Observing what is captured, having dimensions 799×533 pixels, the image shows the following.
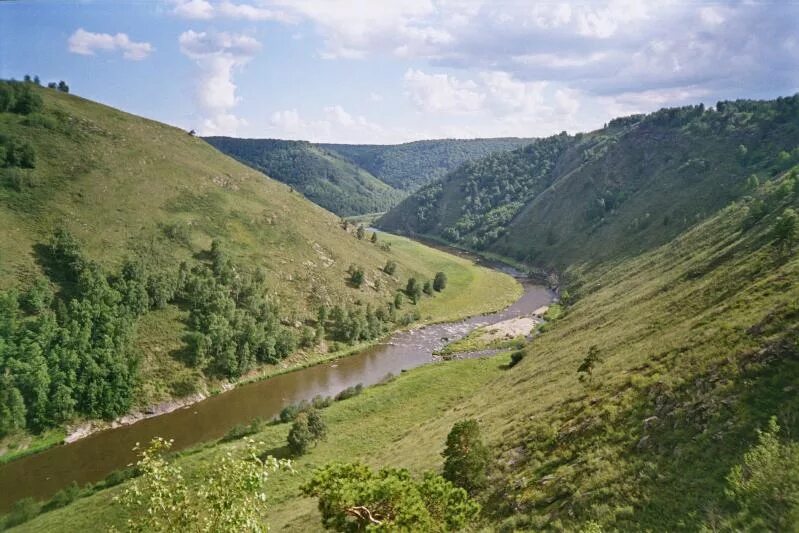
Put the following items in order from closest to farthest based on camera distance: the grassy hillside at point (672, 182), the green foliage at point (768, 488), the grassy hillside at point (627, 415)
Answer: the green foliage at point (768, 488) < the grassy hillside at point (627, 415) < the grassy hillside at point (672, 182)

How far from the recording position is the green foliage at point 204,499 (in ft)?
47.0

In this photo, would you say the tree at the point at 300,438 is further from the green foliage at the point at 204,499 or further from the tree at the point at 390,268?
the tree at the point at 390,268

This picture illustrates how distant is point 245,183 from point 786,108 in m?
189

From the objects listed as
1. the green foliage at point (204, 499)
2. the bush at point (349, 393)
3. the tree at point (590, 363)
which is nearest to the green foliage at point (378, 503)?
the green foliage at point (204, 499)

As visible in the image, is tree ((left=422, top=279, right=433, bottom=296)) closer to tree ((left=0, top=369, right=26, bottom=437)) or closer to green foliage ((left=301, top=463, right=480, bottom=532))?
tree ((left=0, top=369, right=26, bottom=437))

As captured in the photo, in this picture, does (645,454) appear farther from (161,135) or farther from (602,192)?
(602,192)

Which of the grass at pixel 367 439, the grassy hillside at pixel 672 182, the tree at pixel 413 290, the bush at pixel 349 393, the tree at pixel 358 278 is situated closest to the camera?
the grass at pixel 367 439

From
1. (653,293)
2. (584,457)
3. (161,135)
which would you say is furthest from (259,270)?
(584,457)

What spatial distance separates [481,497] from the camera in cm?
3022

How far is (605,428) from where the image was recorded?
29438 mm

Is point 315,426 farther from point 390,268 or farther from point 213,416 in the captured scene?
point 390,268

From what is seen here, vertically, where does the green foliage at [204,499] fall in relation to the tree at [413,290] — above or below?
above

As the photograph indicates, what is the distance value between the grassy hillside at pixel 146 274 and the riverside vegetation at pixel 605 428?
2183cm

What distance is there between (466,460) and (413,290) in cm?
9898
